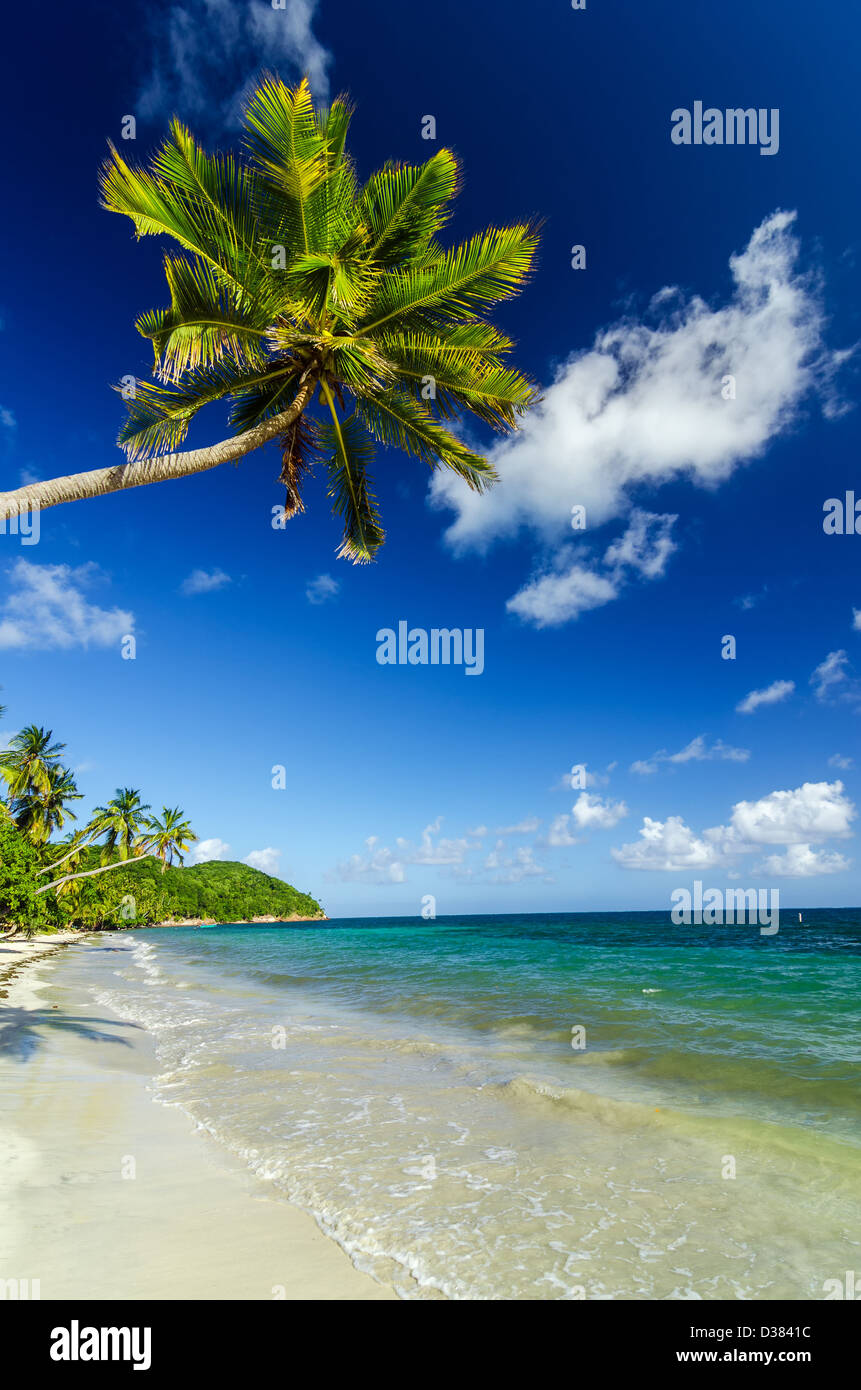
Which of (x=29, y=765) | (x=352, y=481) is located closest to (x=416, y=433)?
(x=352, y=481)

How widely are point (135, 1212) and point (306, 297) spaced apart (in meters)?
9.27

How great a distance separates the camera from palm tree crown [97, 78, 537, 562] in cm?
735

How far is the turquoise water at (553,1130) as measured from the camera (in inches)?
155

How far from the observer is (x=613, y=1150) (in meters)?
5.95

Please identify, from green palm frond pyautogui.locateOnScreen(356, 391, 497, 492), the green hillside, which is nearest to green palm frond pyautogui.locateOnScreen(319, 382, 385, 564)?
green palm frond pyautogui.locateOnScreen(356, 391, 497, 492)

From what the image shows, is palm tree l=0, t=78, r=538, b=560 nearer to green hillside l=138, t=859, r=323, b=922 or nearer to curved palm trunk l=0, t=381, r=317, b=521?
curved palm trunk l=0, t=381, r=317, b=521

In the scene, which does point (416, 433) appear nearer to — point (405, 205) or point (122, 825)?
point (405, 205)

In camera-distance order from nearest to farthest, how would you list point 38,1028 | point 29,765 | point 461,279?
point 461,279 → point 38,1028 → point 29,765

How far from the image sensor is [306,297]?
7973 millimetres

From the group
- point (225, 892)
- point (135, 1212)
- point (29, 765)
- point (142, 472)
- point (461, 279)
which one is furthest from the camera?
point (225, 892)

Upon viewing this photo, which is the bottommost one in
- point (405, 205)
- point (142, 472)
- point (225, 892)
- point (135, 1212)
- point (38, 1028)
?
point (225, 892)

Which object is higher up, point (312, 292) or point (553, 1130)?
point (312, 292)

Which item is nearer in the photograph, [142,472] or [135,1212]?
[135,1212]

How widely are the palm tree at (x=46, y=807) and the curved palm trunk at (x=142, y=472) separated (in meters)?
48.0
